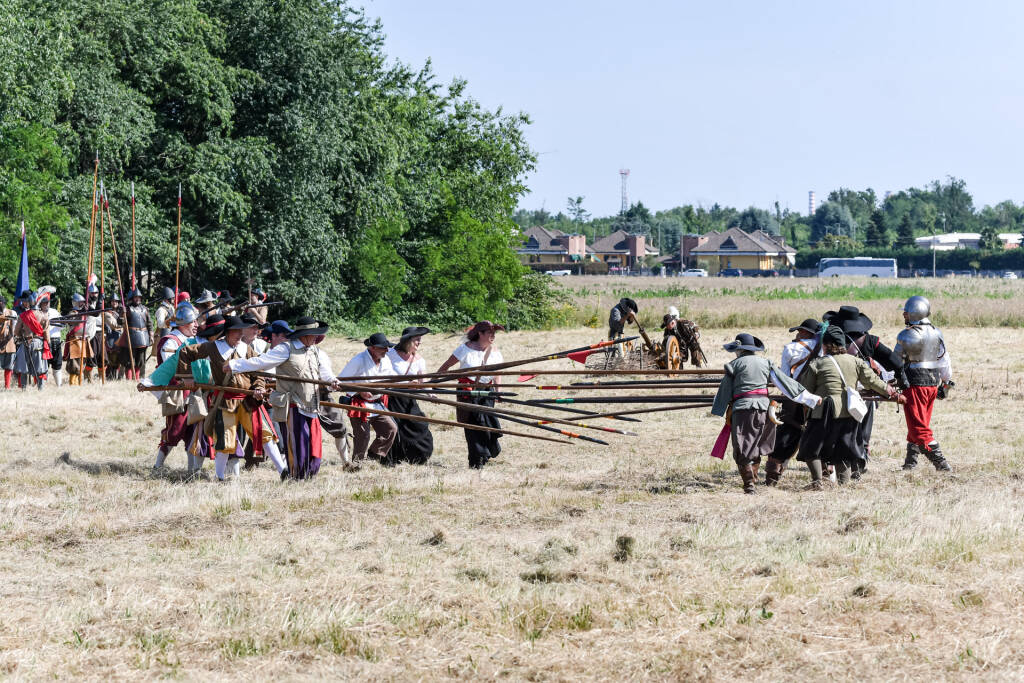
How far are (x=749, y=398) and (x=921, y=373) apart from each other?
86.9 inches

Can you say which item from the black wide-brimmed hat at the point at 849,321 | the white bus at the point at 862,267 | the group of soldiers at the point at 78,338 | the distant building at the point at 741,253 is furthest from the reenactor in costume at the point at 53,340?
the distant building at the point at 741,253

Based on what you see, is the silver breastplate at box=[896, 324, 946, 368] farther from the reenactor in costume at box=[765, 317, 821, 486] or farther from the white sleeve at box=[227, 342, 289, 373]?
the white sleeve at box=[227, 342, 289, 373]

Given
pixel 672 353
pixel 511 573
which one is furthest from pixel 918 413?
pixel 672 353

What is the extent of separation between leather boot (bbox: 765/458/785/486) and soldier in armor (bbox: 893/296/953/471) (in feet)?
4.62

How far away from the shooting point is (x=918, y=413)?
11242 millimetres

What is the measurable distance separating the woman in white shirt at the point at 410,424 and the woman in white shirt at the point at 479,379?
34 centimetres

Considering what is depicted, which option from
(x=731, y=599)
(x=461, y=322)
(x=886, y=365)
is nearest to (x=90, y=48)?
(x=461, y=322)

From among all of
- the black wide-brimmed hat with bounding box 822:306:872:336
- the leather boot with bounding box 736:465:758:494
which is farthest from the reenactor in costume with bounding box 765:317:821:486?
the leather boot with bounding box 736:465:758:494

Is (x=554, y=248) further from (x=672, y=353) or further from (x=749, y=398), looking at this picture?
(x=749, y=398)

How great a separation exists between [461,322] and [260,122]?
352 inches

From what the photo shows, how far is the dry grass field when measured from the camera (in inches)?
237

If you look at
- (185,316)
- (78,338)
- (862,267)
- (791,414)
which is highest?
(185,316)

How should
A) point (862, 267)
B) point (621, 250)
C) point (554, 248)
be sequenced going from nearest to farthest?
point (862, 267), point (554, 248), point (621, 250)

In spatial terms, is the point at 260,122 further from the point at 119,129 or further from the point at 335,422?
the point at 335,422
